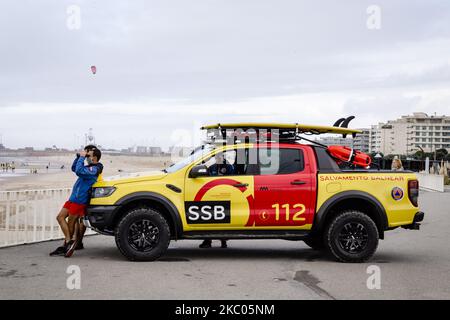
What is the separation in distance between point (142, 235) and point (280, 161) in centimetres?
240

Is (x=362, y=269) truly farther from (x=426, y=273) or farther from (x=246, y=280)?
(x=246, y=280)

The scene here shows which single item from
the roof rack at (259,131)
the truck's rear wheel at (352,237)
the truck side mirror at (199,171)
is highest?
the roof rack at (259,131)

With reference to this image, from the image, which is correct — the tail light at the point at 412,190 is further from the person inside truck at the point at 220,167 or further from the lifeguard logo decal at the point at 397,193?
the person inside truck at the point at 220,167

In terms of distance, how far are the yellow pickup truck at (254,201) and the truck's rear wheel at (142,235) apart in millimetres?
15

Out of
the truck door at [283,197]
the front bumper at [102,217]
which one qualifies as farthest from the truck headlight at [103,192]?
the truck door at [283,197]

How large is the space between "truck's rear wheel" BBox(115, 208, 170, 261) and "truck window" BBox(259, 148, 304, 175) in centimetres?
177

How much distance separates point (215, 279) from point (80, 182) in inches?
127

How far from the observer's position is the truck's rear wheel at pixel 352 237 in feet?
36.0

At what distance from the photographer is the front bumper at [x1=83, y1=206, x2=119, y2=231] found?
1095 centimetres

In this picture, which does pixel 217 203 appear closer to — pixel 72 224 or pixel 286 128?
pixel 286 128

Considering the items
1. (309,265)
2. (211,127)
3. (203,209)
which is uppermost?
(211,127)

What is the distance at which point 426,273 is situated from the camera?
32.9ft
